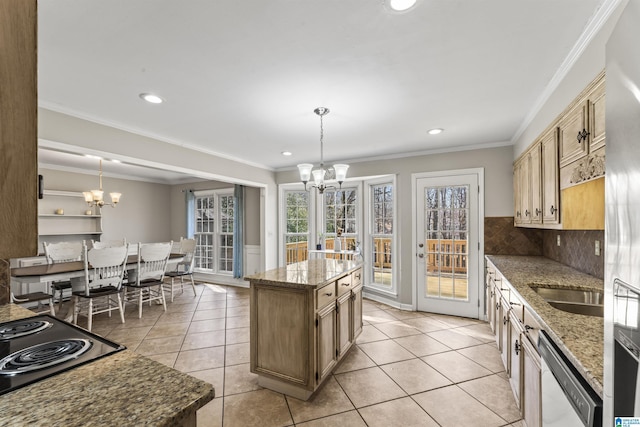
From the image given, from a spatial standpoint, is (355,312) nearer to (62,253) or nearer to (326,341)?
(326,341)

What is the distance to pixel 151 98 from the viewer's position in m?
2.49

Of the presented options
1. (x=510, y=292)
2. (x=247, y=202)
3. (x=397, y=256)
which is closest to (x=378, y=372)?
(x=510, y=292)

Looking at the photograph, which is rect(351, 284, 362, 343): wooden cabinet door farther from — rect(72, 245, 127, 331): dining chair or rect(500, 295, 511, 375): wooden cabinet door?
rect(72, 245, 127, 331): dining chair

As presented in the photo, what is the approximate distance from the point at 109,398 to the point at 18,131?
2.30 ft

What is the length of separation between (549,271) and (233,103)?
10.6 ft

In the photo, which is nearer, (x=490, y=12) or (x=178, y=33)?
(x=490, y=12)

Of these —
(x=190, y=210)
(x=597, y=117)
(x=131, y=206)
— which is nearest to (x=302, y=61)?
(x=597, y=117)

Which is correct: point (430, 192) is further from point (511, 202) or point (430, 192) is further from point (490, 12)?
point (490, 12)

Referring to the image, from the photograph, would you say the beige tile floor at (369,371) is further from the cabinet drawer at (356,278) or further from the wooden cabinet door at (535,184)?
the wooden cabinet door at (535,184)

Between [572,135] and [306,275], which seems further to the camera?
[306,275]

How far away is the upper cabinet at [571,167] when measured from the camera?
161 centimetres

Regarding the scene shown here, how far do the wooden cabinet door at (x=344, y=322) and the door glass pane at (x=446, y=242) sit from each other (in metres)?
1.99

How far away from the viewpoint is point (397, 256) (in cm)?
458

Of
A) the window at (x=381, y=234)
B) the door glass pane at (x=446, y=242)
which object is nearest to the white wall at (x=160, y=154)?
the window at (x=381, y=234)
